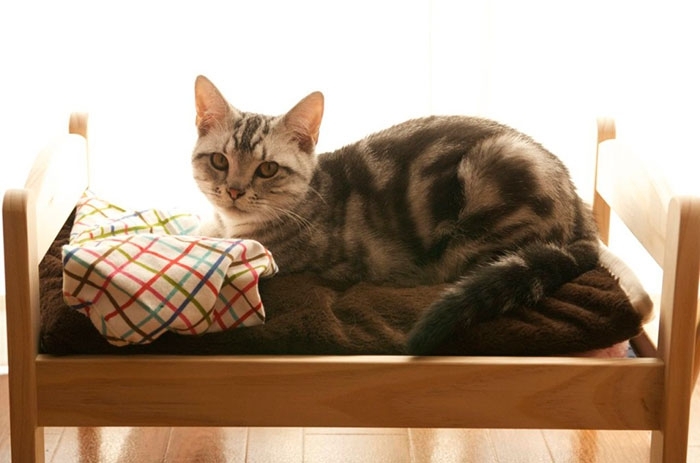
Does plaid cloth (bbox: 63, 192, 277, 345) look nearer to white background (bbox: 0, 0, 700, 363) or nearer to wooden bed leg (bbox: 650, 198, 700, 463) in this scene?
wooden bed leg (bbox: 650, 198, 700, 463)

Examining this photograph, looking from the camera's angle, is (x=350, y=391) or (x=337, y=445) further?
(x=337, y=445)

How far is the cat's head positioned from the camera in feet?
5.74

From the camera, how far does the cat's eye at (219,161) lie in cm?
177

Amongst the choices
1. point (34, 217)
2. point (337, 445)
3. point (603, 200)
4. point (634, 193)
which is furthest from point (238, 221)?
point (603, 200)

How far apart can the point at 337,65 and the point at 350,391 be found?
3.68 feet

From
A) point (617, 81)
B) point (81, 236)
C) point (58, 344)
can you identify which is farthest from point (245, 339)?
point (617, 81)

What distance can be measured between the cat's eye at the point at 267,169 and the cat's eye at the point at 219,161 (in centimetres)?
7

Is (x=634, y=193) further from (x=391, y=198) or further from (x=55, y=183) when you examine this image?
(x=55, y=183)

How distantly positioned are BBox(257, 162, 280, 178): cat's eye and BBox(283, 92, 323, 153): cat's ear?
82 millimetres

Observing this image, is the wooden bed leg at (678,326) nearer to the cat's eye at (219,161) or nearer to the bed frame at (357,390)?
the bed frame at (357,390)

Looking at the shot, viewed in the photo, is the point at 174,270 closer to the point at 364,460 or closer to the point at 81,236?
the point at 81,236

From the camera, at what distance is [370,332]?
5.14 ft

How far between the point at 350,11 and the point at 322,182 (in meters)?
0.68

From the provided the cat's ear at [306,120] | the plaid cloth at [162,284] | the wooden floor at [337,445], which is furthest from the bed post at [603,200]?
the plaid cloth at [162,284]
